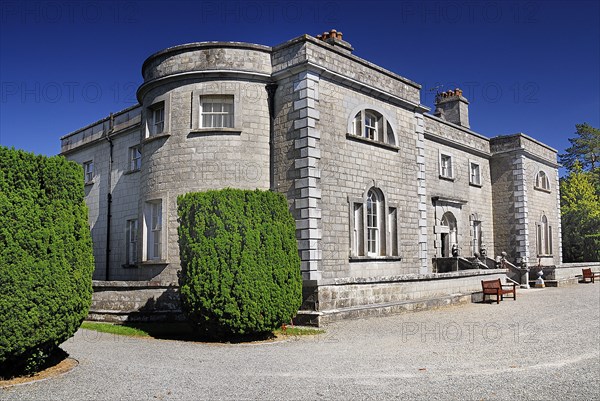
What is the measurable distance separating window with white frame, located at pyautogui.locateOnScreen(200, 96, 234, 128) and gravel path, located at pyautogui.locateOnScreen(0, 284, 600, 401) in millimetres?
6809

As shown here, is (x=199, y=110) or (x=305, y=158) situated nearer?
(x=305, y=158)

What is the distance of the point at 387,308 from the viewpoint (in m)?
14.2

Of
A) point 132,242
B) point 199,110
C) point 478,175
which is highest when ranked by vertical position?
point 199,110

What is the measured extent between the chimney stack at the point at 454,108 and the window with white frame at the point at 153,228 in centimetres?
1700

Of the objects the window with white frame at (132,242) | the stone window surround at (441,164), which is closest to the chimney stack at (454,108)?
the stone window surround at (441,164)

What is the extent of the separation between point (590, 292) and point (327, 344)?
14.7 metres

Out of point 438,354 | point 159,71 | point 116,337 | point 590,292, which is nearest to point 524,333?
point 438,354

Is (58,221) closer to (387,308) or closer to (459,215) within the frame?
(387,308)

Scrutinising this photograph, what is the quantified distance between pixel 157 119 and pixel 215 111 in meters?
2.25

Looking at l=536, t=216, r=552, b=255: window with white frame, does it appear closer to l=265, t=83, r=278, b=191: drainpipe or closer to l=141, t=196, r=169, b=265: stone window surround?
l=265, t=83, r=278, b=191: drainpipe

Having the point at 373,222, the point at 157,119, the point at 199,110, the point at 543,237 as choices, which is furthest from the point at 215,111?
the point at 543,237

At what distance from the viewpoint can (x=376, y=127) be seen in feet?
57.1

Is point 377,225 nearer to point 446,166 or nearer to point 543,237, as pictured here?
point 446,166

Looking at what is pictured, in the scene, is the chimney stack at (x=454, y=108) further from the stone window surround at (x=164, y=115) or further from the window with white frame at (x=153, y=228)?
the window with white frame at (x=153, y=228)
